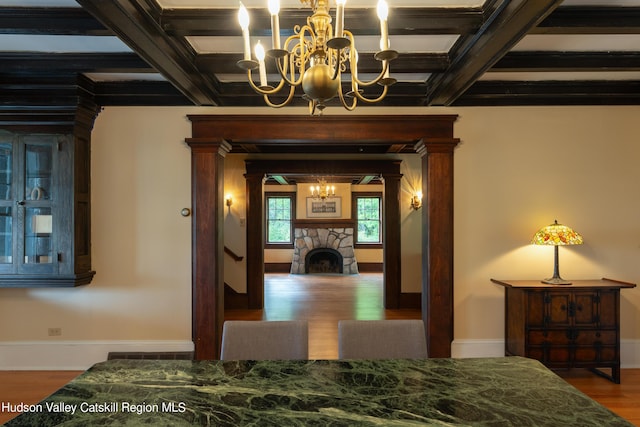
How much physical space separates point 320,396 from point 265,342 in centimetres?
62

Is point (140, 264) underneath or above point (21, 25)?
underneath

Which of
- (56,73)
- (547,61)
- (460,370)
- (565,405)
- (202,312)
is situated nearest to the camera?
(565,405)

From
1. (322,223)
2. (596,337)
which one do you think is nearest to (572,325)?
(596,337)

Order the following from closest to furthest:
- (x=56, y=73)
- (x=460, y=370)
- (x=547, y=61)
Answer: (x=460, y=370) → (x=547, y=61) → (x=56, y=73)

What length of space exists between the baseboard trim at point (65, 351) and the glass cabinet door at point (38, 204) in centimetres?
90

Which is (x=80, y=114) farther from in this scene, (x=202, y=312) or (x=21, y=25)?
(x=202, y=312)

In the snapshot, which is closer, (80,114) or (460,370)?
(460,370)

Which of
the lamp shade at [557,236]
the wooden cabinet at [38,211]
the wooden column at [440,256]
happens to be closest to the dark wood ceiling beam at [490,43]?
the wooden column at [440,256]

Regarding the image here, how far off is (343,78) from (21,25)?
7.33 feet

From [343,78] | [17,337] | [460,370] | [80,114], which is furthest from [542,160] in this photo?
[17,337]

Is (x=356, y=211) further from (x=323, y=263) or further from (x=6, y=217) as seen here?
(x=6, y=217)

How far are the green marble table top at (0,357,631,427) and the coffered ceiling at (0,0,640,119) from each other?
1761 mm

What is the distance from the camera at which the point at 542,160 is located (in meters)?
3.71

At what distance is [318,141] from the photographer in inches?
148
